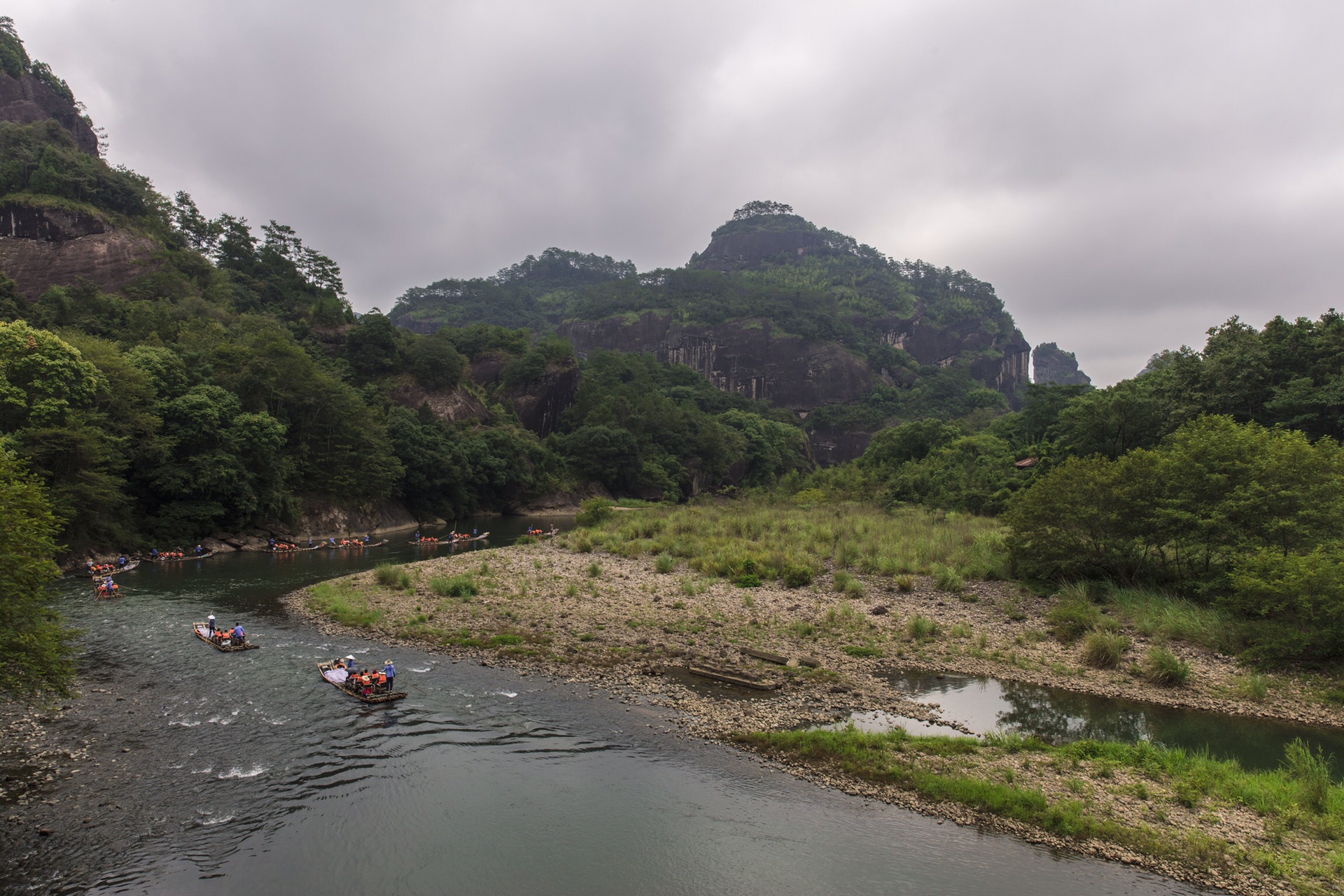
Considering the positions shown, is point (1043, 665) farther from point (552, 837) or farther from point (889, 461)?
point (889, 461)

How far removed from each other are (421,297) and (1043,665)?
627 ft

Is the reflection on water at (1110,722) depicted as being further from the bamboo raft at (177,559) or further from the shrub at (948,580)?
the bamboo raft at (177,559)

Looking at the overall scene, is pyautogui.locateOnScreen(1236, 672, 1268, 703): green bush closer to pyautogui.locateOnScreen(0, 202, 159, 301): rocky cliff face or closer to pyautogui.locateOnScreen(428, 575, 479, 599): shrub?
pyautogui.locateOnScreen(428, 575, 479, 599): shrub

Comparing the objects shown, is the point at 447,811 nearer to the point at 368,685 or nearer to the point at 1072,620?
the point at 368,685

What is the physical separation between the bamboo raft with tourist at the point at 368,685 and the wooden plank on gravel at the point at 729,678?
7.44 m

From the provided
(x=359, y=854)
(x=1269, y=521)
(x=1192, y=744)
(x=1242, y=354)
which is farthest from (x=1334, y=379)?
(x=359, y=854)

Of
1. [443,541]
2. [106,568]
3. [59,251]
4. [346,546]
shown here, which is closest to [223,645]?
[106,568]

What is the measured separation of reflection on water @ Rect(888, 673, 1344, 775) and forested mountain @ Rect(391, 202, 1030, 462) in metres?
125

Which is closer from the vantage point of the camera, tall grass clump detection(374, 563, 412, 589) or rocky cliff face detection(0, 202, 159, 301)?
tall grass clump detection(374, 563, 412, 589)

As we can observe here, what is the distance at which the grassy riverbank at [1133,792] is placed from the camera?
10.7m

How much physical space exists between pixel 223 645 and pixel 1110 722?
78.1ft

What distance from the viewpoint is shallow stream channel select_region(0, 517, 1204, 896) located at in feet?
34.3

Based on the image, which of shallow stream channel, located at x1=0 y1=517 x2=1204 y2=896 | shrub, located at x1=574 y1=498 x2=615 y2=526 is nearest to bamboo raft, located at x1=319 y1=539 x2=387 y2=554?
shrub, located at x1=574 y1=498 x2=615 y2=526

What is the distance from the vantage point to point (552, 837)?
1169cm
